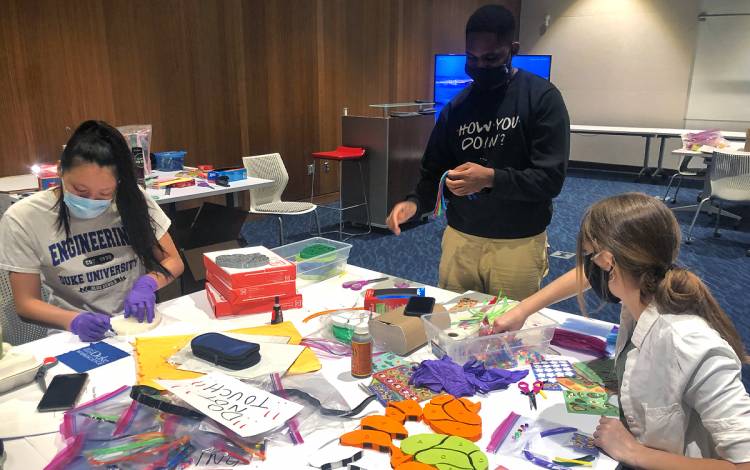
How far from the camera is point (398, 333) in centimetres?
147

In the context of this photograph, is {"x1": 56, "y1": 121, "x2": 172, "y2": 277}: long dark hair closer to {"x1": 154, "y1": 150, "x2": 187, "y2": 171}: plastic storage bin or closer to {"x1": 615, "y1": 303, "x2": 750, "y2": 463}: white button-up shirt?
{"x1": 615, "y1": 303, "x2": 750, "y2": 463}: white button-up shirt

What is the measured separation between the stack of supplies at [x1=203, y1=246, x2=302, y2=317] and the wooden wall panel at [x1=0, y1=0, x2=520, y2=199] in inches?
123

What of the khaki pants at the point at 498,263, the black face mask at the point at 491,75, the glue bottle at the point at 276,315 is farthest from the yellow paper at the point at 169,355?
the black face mask at the point at 491,75

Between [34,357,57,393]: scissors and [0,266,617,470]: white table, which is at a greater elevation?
[34,357,57,393]: scissors

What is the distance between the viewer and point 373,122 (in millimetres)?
5180

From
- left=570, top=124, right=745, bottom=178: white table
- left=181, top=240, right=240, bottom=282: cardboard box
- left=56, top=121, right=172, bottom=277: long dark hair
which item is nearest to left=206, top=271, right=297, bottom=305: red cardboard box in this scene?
left=56, top=121, right=172, bottom=277: long dark hair

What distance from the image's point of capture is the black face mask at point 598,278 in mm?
1244

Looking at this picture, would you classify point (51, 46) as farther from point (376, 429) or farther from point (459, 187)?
point (376, 429)

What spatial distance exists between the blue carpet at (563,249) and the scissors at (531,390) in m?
2.23

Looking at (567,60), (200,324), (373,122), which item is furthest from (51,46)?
(567,60)

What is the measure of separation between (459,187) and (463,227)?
26cm

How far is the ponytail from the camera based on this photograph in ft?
3.50

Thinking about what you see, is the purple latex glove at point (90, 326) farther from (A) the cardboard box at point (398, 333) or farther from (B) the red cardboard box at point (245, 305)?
(A) the cardboard box at point (398, 333)

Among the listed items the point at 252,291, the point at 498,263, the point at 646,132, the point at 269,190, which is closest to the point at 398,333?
the point at 252,291
